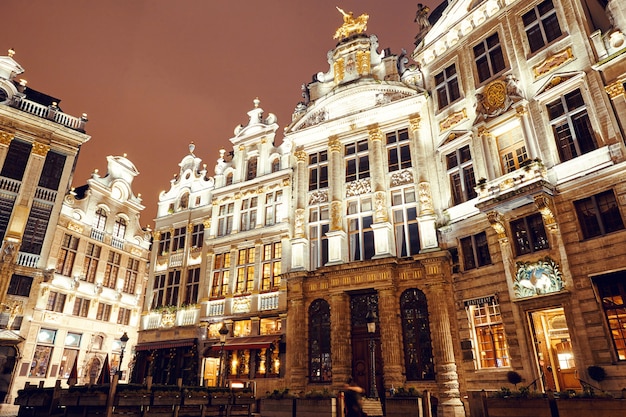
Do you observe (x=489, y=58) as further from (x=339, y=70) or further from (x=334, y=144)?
(x=339, y=70)

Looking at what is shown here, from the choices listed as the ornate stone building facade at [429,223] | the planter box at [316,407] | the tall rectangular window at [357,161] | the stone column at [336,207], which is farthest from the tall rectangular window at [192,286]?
the planter box at [316,407]

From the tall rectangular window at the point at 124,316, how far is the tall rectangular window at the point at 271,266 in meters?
15.8

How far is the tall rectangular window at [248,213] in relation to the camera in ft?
89.7

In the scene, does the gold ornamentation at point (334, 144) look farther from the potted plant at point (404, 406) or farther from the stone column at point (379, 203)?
the potted plant at point (404, 406)

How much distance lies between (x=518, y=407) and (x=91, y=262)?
30.8 m

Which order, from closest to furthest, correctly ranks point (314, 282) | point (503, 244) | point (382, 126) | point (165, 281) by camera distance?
1. point (503, 244)
2. point (314, 282)
3. point (382, 126)
4. point (165, 281)

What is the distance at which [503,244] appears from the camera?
17.5 metres

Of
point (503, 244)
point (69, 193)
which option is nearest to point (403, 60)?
point (503, 244)

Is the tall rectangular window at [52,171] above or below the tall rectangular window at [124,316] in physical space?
above

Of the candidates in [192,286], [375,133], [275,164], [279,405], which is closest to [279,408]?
[279,405]

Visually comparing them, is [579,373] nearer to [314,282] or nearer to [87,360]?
[314,282]

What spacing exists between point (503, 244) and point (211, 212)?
63.8ft

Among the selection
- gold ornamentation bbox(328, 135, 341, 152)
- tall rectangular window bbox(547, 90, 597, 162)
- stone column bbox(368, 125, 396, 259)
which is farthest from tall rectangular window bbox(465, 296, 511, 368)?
gold ornamentation bbox(328, 135, 341, 152)

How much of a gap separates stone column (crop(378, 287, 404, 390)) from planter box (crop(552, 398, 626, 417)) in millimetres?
9146
